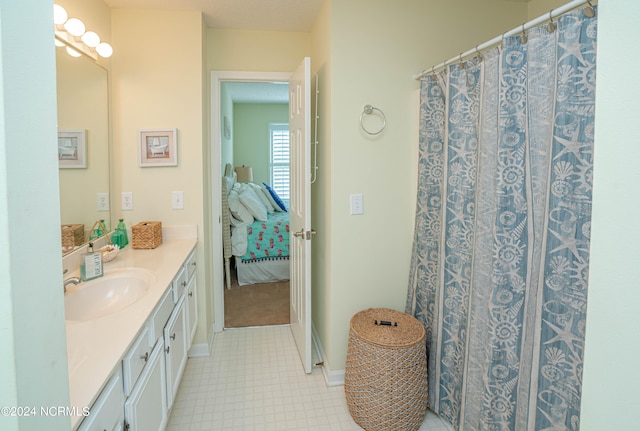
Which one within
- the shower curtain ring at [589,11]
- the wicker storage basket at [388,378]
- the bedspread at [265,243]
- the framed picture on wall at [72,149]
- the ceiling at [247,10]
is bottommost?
the wicker storage basket at [388,378]

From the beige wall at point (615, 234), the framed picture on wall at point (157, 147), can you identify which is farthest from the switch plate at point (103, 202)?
the beige wall at point (615, 234)

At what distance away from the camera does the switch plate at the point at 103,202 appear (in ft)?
7.88

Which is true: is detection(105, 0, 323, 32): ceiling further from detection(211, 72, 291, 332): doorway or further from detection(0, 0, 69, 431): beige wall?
detection(0, 0, 69, 431): beige wall

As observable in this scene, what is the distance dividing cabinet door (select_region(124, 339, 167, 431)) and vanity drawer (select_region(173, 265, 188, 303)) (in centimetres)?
34

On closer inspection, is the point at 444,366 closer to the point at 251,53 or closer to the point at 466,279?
the point at 466,279

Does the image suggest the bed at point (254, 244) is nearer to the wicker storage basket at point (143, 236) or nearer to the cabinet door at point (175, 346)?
the wicker storage basket at point (143, 236)

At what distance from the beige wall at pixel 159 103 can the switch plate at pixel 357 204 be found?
1.10 meters

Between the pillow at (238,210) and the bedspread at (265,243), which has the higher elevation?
the pillow at (238,210)

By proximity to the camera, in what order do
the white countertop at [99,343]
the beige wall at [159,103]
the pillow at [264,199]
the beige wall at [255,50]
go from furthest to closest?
the pillow at [264,199], the beige wall at [255,50], the beige wall at [159,103], the white countertop at [99,343]

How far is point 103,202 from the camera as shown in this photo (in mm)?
2457

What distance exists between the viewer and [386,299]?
2.51 metres

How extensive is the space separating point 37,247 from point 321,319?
2333 millimetres

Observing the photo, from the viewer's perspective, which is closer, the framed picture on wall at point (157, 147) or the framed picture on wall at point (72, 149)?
the framed picture on wall at point (72, 149)

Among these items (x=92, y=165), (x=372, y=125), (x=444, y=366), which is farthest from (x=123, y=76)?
(x=444, y=366)
